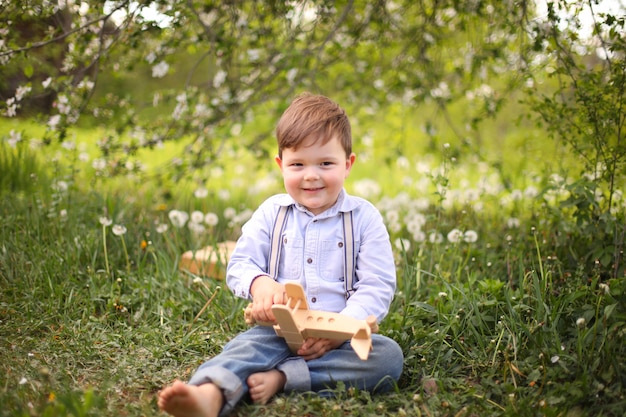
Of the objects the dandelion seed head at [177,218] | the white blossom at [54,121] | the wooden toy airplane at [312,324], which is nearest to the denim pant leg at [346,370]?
the wooden toy airplane at [312,324]

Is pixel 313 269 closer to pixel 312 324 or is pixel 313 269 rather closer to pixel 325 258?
pixel 325 258

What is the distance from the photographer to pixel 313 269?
223 centimetres

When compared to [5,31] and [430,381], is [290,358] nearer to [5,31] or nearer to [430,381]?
[430,381]

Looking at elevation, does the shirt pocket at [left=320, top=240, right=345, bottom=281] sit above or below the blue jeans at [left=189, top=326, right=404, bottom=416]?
above

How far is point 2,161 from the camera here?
3816mm

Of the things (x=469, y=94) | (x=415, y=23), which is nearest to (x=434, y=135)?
(x=469, y=94)

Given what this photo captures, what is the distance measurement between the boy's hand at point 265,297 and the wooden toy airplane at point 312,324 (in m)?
0.05

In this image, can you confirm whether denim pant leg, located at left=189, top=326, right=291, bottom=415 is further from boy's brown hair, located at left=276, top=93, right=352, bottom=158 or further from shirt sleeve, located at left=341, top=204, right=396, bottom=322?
boy's brown hair, located at left=276, top=93, right=352, bottom=158

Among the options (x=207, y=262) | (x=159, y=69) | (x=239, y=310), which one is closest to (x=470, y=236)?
(x=239, y=310)

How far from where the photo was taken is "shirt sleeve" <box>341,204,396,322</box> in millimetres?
2137

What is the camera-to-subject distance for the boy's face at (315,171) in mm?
2178

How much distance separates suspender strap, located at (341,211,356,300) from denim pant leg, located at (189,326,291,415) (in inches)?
12.5

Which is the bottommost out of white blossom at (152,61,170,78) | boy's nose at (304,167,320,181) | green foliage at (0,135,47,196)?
boy's nose at (304,167,320,181)

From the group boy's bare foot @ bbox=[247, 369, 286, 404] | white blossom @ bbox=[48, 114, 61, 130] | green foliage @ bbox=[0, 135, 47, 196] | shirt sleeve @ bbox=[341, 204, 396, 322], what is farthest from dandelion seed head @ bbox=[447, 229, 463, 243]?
green foliage @ bbox=[0, 135, 47, 196]
